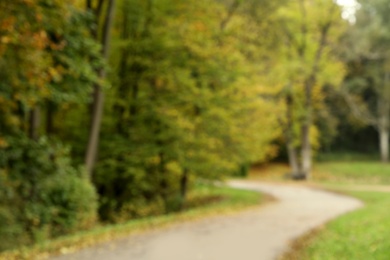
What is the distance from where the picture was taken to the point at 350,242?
8.55 metres

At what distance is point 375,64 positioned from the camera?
42156 mm

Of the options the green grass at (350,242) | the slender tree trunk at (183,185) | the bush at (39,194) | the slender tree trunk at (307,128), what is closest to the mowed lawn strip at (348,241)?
the green grass at (350,242)

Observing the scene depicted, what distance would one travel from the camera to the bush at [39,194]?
424 inches

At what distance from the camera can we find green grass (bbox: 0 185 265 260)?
835cm

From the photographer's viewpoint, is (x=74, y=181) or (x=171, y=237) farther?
(x=74, y=181)

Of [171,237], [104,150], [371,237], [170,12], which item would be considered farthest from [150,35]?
[371,237]

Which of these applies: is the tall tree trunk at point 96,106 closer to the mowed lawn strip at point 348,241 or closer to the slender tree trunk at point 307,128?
the mowed lawn strip at point 348,241

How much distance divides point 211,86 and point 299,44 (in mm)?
16042

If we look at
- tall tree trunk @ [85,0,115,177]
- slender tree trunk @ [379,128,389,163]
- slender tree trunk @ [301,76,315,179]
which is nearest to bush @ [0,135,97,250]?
tall tree trunk @ [85,0,115,177]

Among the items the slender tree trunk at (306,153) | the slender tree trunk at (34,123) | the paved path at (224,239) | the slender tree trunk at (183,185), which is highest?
the slender tree trunk at (34,123)

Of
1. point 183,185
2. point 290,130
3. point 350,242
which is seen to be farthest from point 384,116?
point 350,242

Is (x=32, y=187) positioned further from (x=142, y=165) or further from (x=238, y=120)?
(x=238, y=120)

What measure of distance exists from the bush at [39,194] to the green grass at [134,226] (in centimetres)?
85

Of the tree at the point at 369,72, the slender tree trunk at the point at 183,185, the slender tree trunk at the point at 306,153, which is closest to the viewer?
the slender tree trunk at the point at 183,185
